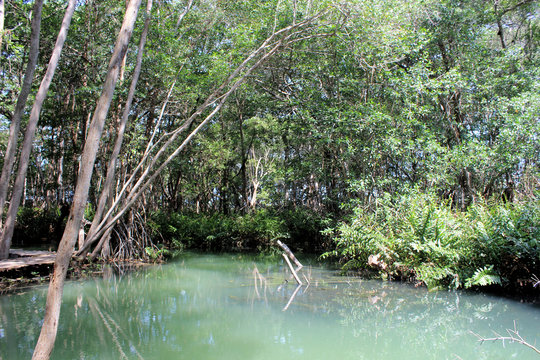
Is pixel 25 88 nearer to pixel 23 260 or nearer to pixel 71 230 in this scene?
pixel 23 260

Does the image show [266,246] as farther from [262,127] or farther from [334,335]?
[334,335]

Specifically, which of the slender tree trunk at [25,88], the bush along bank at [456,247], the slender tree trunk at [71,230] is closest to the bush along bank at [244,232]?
the bush along bank at [456,247]

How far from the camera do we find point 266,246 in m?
14.7

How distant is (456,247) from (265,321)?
166 inches

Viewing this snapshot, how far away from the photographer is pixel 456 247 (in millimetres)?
7066

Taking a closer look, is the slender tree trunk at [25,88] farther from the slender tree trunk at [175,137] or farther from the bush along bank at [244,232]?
the bush along bank at [244,232]

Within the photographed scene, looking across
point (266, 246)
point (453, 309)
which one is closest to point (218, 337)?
point (453, 309)

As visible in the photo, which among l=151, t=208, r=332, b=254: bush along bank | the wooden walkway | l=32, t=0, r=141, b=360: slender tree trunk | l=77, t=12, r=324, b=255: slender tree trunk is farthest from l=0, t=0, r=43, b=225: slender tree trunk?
l=151, t=208, r=332, b=254: bush along bank

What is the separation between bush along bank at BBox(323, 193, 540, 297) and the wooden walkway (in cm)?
687

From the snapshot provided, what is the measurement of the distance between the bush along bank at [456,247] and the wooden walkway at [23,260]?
6869 millimetres

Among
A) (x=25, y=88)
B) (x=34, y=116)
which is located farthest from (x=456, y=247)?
(x=25, y=88)

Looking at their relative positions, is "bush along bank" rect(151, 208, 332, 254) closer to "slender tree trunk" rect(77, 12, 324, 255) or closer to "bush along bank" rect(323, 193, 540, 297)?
"bush along bank" rect(323, 193, 540, 297)

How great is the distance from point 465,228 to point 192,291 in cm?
558

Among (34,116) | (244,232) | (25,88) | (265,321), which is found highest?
(25,88)
